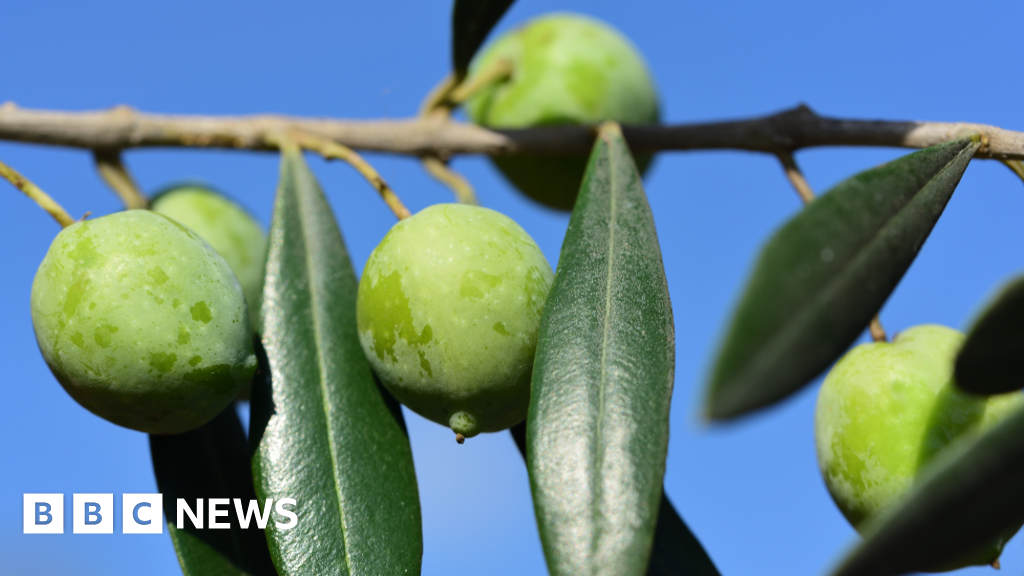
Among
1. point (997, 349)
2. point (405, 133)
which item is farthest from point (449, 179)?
point (997, 349)

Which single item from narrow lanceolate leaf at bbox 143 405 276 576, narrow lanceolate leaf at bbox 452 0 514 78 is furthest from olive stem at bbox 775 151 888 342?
narrow lanceolate leaf at bbox 143 405 276 576

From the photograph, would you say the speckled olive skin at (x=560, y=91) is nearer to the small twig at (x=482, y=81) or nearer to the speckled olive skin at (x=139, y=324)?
the small twig at (x=482, y=81)

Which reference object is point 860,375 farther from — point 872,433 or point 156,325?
point 156,325

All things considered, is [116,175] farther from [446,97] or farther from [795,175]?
[795,175]

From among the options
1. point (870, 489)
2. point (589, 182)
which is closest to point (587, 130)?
point (589, 182)

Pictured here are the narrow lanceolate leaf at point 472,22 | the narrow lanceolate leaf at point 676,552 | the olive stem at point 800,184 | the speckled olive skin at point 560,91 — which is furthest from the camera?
the speckled olive skin at point 560,91

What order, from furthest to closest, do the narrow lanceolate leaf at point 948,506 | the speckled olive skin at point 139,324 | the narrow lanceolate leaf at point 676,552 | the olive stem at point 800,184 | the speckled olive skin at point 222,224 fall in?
1. the speckled olive skin at point 222,224
2. the olive stem at point 800,184
3. the narrow lanceolate leaf at point 676,552
4. the speckled olive skin at point 139,324
5. the narrow lanceolate leaf at point 948,506

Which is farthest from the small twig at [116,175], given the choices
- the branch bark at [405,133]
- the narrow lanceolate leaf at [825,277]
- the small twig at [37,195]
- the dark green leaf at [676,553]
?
the narrow lanceolate leaf at [825,277]
